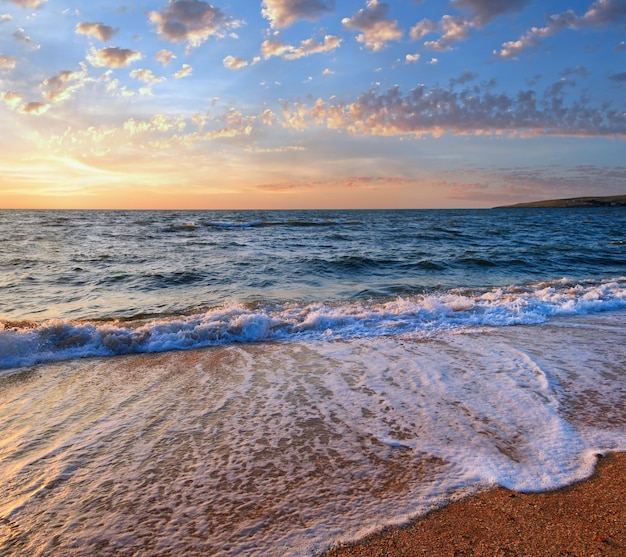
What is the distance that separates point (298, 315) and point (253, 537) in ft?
20.0

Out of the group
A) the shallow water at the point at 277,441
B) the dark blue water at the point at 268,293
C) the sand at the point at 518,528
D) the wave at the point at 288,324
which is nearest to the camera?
the sand at the point at 518,528

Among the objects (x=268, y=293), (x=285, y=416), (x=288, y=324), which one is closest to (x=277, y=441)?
(x=285, y=416)

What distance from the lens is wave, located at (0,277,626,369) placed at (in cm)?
660

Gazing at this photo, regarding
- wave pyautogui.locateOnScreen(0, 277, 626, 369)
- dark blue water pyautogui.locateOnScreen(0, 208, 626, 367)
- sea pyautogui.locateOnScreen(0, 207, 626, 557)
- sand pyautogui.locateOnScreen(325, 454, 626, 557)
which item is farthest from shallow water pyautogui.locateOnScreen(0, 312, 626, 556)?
dark blue water pyautogui.locateOnScreen(0, 208, 626, 367)

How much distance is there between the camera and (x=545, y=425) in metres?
3.88

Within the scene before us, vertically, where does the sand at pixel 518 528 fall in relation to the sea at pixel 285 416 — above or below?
above

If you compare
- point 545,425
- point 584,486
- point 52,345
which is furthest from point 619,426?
point 52,345

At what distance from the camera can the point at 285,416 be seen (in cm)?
416

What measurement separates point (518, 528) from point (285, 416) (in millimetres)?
2272

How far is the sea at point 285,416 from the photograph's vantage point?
2721 mm

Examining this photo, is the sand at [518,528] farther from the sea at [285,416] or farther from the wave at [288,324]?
the wave at [288,324]

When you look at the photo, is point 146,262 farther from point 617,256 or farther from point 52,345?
point 617,256

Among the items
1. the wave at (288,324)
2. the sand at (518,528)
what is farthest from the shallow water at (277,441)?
the wave at (288,324)

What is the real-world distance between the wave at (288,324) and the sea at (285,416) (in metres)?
0.05
